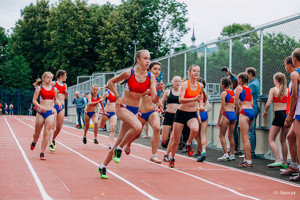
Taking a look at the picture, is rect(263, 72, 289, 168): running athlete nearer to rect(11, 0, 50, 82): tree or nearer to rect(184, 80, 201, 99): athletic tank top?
rect(184, 80, 201, 99): athletic tank top

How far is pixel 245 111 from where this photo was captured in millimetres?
10383

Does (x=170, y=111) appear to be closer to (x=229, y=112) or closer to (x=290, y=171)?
(x=229, y=112)

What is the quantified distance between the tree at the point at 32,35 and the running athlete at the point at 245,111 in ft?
182

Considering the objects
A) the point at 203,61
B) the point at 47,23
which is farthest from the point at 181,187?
the point at 47,23

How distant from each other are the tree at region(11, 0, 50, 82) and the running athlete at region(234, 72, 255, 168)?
55.6 metres

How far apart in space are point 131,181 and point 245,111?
154 inches

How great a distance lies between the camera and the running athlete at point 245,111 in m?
10.1

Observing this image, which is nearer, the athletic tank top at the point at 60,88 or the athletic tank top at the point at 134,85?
the athletic tank top at the point at 134,85

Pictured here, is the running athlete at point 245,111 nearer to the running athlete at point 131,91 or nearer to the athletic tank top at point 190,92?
the athletic tank top at point 190,92

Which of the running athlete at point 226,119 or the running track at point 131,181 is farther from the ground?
the running athlete at point 226,119

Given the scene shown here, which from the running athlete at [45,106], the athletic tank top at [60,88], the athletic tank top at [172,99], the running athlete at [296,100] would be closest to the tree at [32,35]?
the athletic tank top at [60,88]

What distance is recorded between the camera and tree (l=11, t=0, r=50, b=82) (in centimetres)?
6375

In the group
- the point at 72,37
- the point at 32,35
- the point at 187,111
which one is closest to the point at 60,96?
the point at 187,111

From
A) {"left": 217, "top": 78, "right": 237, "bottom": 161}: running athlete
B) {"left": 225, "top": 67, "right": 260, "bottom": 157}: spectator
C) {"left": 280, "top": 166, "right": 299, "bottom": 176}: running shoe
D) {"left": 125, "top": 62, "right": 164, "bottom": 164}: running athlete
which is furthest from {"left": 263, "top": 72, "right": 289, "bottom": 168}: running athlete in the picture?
{"left": 125, "top": 62, "right": 164, "bottom": 164}: running athlete
